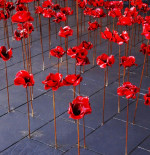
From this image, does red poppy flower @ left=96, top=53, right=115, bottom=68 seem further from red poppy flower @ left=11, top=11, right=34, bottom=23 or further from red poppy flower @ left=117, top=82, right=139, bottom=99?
red poppy flower @ left=11, top=11, right=34, bottom=23

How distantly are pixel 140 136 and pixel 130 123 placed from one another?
20cm

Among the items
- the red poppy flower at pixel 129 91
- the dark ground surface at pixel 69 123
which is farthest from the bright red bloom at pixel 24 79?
the red poppy flower at pixel 129 91

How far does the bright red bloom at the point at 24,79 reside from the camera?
8.02 feet

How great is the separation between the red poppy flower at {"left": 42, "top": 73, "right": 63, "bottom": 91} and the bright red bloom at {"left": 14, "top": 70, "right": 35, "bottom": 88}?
0.18 m

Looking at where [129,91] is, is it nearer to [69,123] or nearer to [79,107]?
[79,107]

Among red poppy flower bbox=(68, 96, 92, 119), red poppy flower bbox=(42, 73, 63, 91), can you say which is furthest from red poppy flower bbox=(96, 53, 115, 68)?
red poppy flower bbox=(68, 96, 92, 119)

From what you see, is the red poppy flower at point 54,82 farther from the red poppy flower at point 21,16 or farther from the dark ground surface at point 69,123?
the red poppy flower at point 21,16

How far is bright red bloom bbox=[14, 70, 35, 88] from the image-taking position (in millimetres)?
2443

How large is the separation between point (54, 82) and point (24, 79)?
0.28 metres

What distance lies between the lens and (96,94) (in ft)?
11.2

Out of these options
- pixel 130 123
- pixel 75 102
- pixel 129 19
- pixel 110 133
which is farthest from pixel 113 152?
pixel 129 19

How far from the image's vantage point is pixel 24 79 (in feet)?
8.08

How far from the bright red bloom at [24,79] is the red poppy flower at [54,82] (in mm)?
184

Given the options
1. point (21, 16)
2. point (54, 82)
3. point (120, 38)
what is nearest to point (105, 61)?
point (120, 38)
